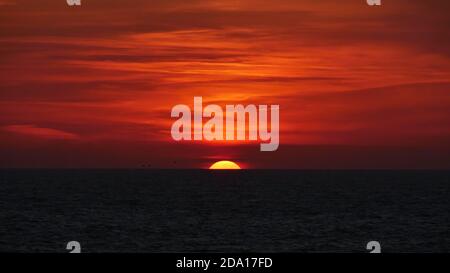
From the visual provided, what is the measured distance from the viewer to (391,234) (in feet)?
296

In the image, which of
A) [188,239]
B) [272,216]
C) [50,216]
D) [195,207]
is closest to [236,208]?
[195,207]

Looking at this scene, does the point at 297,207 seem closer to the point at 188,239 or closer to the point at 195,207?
the point at 195,207

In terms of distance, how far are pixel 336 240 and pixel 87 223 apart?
35646mm

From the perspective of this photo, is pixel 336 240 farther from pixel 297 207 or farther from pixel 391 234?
pixel 297 207

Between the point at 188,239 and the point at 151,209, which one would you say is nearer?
the point at 188,239
